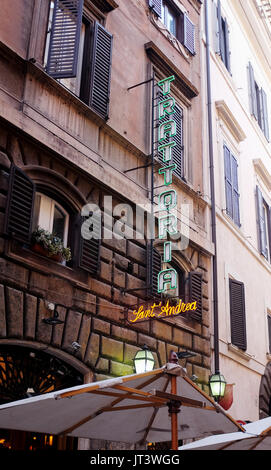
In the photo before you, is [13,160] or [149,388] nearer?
[149,388]

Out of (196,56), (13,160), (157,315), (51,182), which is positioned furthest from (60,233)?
(196,56)

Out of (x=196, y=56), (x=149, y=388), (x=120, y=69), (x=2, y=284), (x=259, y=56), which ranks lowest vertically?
(x=149, y=388)

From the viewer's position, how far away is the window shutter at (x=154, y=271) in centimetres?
1093

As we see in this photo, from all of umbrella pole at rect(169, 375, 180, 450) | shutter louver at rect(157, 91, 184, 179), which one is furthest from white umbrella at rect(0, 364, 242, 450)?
shutter louver at rect(157, 91, 184, 179)

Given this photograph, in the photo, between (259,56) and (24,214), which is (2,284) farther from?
(259,56)

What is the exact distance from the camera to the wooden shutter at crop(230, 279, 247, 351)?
47.3 feet

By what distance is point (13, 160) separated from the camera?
8.62 metres

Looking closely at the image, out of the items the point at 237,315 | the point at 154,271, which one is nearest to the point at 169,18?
the point at 154,271

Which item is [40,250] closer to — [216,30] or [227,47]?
[216,30]

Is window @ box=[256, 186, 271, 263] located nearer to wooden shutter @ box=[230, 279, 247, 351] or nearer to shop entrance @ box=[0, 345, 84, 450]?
wooden shutter @ box=[230, 279, 247, 351]

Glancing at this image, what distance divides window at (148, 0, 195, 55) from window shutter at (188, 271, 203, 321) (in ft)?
20.1

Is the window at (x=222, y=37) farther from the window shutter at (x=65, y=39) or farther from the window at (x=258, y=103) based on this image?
the window shutter at (x=65, y=39)

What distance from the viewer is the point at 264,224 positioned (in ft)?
62.6

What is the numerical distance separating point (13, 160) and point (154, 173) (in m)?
4.12
